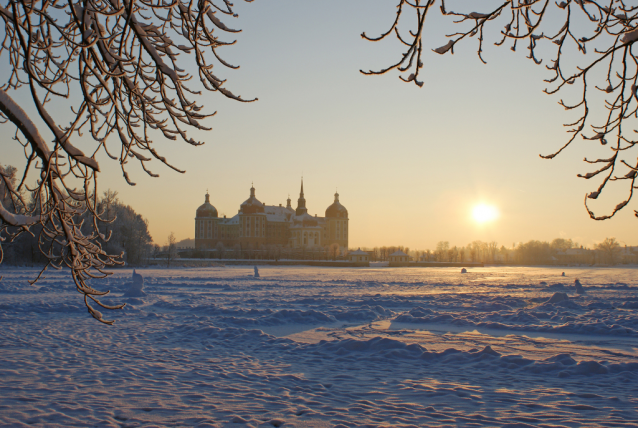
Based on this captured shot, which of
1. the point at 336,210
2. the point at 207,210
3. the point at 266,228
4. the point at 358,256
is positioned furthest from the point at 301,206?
the point at 358,256

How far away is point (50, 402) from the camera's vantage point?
18.8ft

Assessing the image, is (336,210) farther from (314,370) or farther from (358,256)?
(314,370)

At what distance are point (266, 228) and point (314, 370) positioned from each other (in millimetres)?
96830

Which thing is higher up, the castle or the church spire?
the church spire

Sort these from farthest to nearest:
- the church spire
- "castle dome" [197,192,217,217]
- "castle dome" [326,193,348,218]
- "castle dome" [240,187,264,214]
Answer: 1. the church spire
2. "castle dome" [326,193,348,218]
3. "castle dome" [197,192,217,217]
4. "castle dome" [240,187,264,214]

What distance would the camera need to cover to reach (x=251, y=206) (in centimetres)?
10231

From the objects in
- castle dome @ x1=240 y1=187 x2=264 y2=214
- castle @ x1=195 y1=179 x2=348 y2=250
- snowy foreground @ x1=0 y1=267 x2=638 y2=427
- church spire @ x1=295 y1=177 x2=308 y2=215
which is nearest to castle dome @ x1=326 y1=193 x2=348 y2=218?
castle @ x1=195 y1=179 x2=348 y2=250

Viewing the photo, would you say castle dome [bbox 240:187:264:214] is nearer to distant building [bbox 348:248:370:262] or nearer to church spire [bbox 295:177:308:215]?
church spire [bbox 295:177:308:215]

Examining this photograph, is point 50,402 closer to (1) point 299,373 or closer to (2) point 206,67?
(1) point 299,373

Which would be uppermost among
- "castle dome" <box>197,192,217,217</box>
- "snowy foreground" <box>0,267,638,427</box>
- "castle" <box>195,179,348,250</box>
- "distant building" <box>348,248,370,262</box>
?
"castle dome" <box>197,192,217,217</box>

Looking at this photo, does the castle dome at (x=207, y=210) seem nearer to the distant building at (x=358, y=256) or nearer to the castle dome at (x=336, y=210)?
the castle dome at (x=336, y=210)

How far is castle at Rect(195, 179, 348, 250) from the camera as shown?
102m

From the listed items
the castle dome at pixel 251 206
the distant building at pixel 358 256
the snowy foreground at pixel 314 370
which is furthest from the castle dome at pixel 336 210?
the snowy foreground at pixel 314 370

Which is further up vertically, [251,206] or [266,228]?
[251,206]
